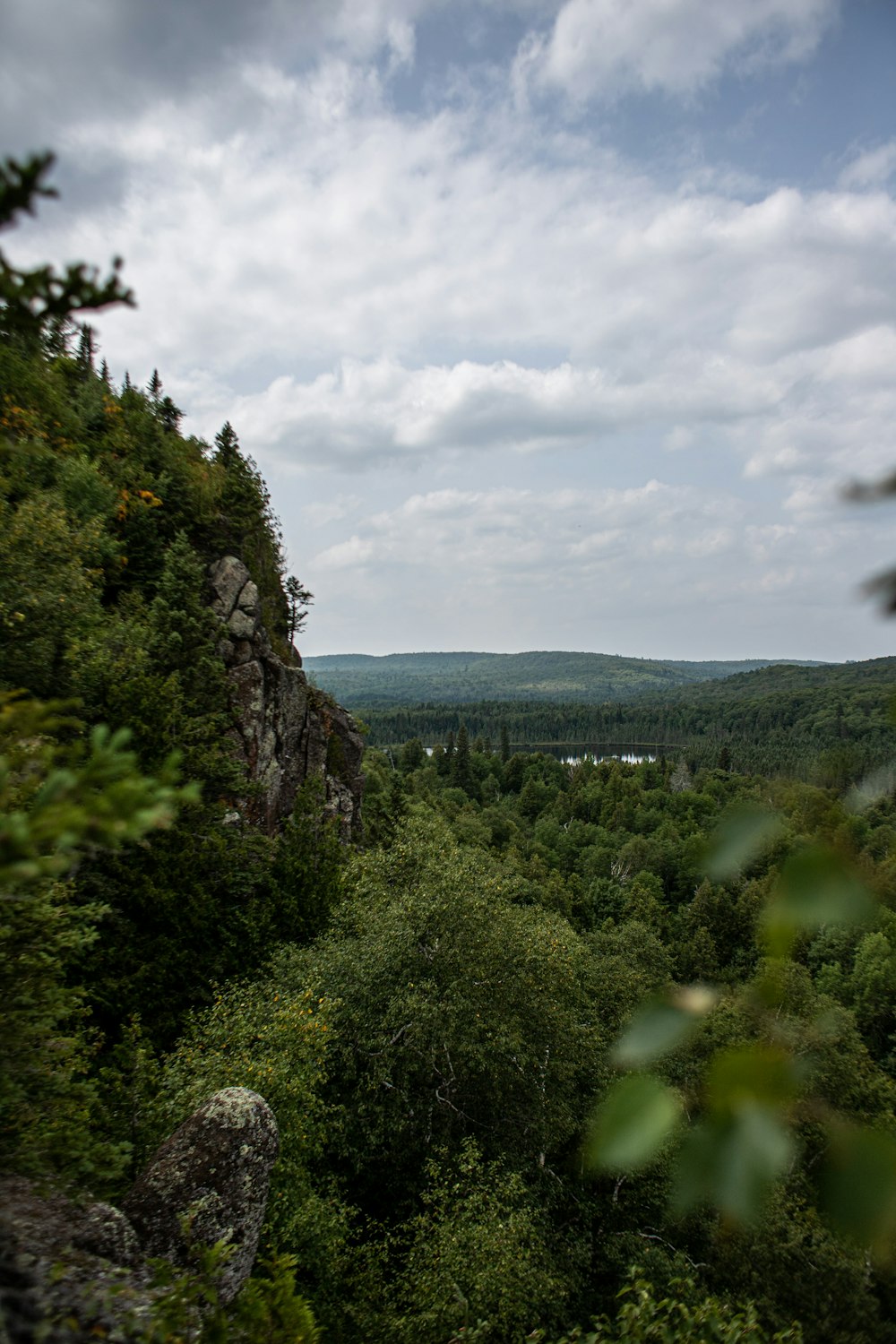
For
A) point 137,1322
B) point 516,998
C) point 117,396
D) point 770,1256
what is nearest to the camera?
point 137,1322

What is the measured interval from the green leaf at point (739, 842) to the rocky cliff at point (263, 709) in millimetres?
20468

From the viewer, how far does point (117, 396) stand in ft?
98.1

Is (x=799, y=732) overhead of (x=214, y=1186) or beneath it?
overhead

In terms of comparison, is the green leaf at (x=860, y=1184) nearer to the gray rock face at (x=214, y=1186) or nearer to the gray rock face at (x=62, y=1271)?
the gray rock face at (x=62, y=1271)

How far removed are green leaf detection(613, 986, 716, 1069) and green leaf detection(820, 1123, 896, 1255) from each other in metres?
0.33

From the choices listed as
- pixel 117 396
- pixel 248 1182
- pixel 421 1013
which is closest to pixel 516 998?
pixel 421 1013

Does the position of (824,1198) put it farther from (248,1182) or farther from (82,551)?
(82,551)

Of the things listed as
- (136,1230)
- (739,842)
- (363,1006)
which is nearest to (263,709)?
(363,1006)

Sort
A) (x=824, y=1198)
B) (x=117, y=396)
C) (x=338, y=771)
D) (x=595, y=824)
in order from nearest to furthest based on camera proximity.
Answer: (x=824, y=1198) → (x=117, y=396) → (x=338, y=771) → (x=595, y=824)

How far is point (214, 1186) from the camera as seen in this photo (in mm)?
8133

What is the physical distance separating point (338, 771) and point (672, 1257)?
930 inches

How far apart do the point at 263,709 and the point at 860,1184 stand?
26.0m

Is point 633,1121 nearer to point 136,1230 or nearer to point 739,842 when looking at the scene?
point 739,842

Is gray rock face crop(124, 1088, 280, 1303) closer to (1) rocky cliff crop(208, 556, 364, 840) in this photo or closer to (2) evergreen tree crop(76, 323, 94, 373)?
(1) rocky cliff crop(208, 556, 364, 840)
